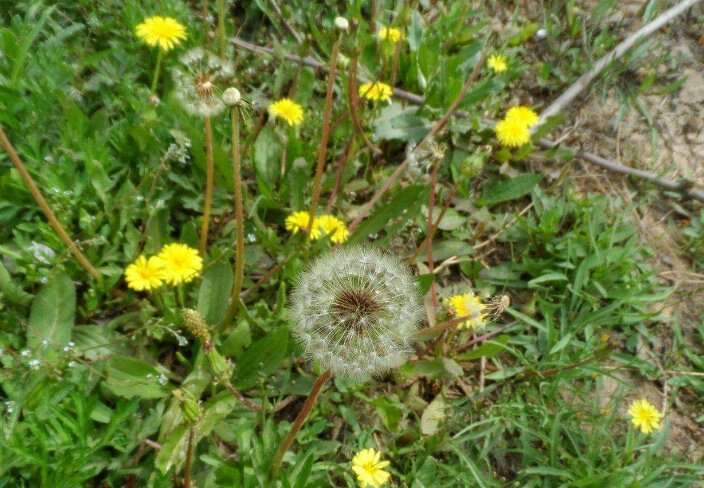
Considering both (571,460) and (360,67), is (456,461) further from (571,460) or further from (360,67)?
(360,67)

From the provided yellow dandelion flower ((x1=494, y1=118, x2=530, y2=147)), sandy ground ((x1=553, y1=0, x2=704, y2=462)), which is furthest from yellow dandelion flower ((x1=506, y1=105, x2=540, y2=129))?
sandy ground ((x1=553, y1=0, x2=704, y2=462))

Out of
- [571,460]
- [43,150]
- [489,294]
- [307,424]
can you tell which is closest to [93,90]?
[43,150]

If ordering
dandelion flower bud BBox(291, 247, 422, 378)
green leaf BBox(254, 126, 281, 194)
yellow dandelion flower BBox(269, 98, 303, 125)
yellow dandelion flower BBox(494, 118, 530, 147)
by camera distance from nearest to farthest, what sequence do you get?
1. dandelion flower bud BBox(291, 247, 422, 378)
2. yellow dandelion flower BBox(269, 98, 303, 125)
3. green leaf BBox(254, 126, 281, 194)
4. yellow dandelion flower BBox(494, 118, 530, 147)

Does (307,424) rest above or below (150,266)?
below

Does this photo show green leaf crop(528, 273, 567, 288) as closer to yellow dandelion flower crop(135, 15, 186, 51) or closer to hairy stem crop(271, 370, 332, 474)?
hairy stem crop(271, 370, 332, 474)

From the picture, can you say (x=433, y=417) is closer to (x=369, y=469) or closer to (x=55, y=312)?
(x=369, y=469)
